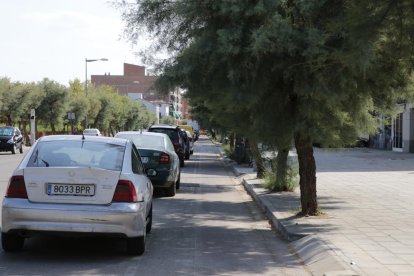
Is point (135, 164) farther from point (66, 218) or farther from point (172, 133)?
point (172, 133)

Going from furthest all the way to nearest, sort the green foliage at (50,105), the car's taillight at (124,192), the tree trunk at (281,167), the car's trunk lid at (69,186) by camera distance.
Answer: the green foliage at (50,105), the tree trunk at (281,167), the car's taillight at (124,192), the car's trunk lid at (69,186)

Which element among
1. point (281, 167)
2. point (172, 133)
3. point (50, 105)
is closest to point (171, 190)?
point (281, 167)

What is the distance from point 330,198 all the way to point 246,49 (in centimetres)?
663

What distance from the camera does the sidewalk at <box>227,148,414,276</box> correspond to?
280 inches

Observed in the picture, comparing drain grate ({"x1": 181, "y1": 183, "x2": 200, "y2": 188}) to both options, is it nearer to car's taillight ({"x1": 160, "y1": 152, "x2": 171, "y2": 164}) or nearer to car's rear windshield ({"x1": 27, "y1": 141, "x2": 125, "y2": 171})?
car's taillight ({"x1": 160, "y1": 152, "x2": 171, "y2": 164})

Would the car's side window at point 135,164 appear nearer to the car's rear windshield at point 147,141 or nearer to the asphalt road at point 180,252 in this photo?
the asphalt road at point 180,252

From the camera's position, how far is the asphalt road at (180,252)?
7.16m

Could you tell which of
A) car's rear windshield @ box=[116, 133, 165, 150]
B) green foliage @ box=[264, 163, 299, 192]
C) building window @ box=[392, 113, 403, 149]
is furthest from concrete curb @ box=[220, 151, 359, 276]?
building window @ box=[392, 113, 403, 149]

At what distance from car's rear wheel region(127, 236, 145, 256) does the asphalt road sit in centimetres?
9

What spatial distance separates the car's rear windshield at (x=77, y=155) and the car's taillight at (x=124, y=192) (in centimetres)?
30

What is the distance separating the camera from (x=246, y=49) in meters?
8.86

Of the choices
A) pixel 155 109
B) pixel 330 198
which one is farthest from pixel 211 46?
pixel 155 109

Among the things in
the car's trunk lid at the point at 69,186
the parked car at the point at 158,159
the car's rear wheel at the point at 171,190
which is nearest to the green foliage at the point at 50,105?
the parked car at the point at 158,159

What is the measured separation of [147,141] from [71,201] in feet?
26.7
